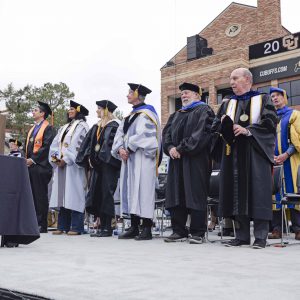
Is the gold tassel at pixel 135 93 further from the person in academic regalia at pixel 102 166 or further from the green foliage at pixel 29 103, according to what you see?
the green foliage at pixel 29 103

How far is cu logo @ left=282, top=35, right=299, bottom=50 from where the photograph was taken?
83.9 feet

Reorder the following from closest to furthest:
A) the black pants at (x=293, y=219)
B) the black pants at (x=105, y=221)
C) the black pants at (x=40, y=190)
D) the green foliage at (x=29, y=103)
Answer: the black pants at (x=293, y=219), the black pants at (x=105, y=221), the black pants at (x=40, y=190), the green foliage at (x=29, y=103)

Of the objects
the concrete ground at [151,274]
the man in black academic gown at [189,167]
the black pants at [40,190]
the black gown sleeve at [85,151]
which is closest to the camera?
the concrete ground at [151,274]

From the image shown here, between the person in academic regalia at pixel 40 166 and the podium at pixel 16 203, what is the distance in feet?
8.50

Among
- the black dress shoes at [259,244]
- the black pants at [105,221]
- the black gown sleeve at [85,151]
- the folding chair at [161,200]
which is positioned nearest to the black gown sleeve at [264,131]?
the black dress shoes at [259,244]

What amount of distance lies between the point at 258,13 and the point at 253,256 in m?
28.8

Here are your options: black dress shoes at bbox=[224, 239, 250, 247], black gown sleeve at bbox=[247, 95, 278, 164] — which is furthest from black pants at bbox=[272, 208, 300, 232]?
black gown sleeve at bbox=[247, 95, 278, 164]

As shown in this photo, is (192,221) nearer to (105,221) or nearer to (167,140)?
(167,140)

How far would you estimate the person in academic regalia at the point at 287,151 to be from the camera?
6.09 meters

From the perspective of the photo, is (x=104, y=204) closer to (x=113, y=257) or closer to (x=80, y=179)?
(x=80, y=179)

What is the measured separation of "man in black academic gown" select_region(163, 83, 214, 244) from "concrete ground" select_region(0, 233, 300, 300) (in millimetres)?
1117

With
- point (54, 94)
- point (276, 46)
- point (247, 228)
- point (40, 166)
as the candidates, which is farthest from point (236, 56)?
point (247, 228)

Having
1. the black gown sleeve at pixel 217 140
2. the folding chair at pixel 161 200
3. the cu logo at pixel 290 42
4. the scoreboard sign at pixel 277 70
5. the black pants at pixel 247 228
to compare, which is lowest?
the black pants at pixel 247 228

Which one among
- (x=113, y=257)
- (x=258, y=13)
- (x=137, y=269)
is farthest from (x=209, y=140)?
(x=258, y=13)
